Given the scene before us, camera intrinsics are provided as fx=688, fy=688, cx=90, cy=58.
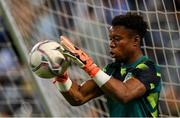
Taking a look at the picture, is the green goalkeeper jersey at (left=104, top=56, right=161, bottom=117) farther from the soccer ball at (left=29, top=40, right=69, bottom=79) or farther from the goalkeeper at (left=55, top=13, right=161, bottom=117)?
the soccer ball at (left=29, top=40, right=69, bottom=79)

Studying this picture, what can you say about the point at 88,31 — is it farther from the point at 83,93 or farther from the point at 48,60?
the point at 48,60

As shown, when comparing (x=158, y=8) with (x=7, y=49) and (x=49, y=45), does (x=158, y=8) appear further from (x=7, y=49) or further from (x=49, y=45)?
(x=7, y=49)

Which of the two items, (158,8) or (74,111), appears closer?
(158,8)

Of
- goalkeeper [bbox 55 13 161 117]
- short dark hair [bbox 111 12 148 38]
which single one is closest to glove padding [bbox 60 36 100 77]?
goalkeeper [bbox 55 13 161 117]

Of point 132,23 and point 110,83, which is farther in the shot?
point 132,23

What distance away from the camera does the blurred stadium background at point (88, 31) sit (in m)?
4.29

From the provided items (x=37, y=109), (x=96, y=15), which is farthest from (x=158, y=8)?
(x=37, y=109)

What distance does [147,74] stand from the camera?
328cm

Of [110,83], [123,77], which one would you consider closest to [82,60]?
[110,83]

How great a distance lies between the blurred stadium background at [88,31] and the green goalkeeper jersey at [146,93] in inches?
34.3

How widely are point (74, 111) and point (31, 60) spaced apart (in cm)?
185

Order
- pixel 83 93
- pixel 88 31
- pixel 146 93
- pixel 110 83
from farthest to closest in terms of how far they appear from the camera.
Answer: pixel 88 31 → pixel 83 93 → pixel 146 93 → pixel 110 83

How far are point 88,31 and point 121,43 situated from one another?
1624mm

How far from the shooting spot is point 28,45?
499 centimetres
